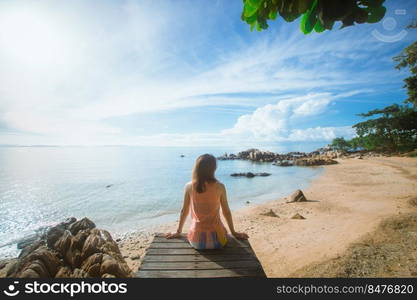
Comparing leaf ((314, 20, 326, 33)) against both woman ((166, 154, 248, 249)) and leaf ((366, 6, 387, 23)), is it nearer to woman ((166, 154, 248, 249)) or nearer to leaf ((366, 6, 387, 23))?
leaf ((366, 6, 387, 23))

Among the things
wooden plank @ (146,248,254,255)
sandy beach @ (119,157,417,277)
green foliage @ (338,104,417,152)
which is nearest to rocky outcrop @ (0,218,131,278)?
wooden plank @ (146,248,254,255)

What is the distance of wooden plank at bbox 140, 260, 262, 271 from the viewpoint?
2800mm

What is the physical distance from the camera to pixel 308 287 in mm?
3047

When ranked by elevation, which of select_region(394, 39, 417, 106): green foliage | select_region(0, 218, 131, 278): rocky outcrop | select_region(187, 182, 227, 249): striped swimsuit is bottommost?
select_region(0, 218, 131, 278): rocky outcrop

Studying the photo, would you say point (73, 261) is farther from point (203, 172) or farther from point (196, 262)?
point (203, 172)

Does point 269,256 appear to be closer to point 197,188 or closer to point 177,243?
point 177,243

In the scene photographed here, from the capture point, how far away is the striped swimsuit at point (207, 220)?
10.5ft

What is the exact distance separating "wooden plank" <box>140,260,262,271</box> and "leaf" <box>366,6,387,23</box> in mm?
3089

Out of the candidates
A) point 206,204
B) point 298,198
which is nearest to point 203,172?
point 206,204

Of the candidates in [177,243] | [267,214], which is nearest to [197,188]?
[177,243]

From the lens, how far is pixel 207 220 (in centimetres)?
324

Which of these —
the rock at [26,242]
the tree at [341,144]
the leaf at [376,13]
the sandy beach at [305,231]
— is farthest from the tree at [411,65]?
the tree at [341,144]

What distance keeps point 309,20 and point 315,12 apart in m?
0.09

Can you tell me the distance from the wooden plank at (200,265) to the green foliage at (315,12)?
2989mm
